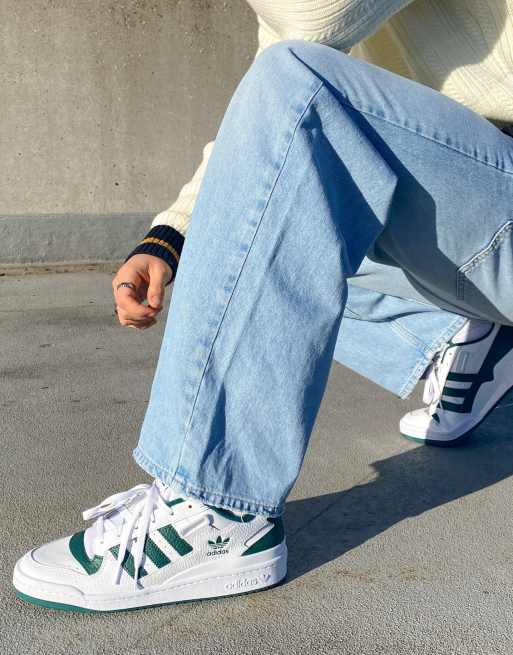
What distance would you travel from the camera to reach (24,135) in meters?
3.71

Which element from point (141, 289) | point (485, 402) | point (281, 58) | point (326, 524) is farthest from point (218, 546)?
point (485, 402)

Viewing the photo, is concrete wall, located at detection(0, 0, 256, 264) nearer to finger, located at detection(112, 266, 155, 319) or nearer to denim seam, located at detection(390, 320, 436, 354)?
denim seam, located at detection(390, 320, 436, 354)

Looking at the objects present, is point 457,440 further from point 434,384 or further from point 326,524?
point 326,524

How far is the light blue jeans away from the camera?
3.39ft

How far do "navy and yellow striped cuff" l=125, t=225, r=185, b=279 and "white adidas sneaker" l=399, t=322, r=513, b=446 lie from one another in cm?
65

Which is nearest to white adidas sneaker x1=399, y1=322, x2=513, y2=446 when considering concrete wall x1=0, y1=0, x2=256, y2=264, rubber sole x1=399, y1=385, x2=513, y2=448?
rubber sole x1=399, y1=385, x2=513, y2=448

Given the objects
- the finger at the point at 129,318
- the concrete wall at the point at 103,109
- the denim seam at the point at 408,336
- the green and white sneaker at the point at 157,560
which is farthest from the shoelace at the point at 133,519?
the concrete wall at the point at 103,109

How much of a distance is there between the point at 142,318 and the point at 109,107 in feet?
9.23

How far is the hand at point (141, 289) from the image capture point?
3.87ft

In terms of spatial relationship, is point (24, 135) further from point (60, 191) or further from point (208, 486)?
point (208, 486)

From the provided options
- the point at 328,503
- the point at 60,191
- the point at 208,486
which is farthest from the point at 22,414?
the point at 60,191

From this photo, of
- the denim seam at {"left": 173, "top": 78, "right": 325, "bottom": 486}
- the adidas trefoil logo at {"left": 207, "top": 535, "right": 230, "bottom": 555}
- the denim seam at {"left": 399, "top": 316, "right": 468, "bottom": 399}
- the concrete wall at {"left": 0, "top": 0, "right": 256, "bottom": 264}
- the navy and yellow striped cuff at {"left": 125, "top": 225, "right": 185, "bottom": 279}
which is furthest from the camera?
the concrete wall at {"left": 0, "top": 0, "right": 256, "bottom": 264}

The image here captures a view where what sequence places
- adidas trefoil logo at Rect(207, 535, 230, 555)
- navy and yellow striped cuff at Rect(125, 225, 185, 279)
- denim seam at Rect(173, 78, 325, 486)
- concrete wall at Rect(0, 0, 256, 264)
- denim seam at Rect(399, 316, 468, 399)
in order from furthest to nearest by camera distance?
concrete wall at Rect(0, 0, 256, 264) → denim seam at Rect(399, 316, 468, 399) → navy and yellow striped cuff at Rect(125, 225, 185, 279) → adidas trefoil logo at Rect(207, 535, 230, 555) → denim seam at Rect(173, 78, 325, 486)

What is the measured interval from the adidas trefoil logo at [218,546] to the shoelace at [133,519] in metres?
0.07
